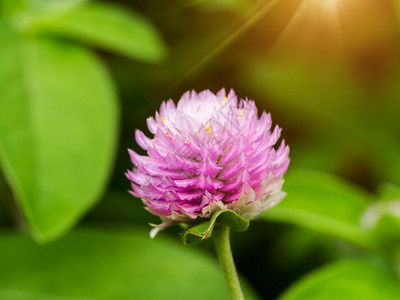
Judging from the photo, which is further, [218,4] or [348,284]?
[218,4]

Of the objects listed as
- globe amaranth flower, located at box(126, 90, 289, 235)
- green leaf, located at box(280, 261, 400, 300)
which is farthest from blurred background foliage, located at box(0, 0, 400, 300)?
globe amaranth flower, located at box(126, 90, 289, 235)

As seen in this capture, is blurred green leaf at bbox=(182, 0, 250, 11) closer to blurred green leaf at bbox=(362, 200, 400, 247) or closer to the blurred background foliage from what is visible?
the blurred background foliage

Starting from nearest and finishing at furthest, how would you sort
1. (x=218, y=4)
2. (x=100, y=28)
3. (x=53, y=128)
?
(x=53, y=128), (x=100, y=28), (x=218, y=4)

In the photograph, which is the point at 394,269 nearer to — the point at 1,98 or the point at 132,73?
the point at 1,98

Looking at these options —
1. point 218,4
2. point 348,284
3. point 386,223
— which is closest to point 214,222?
point 348,284

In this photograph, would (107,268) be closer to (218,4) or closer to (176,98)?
(176,98)

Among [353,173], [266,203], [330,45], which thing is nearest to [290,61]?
[330,45]
